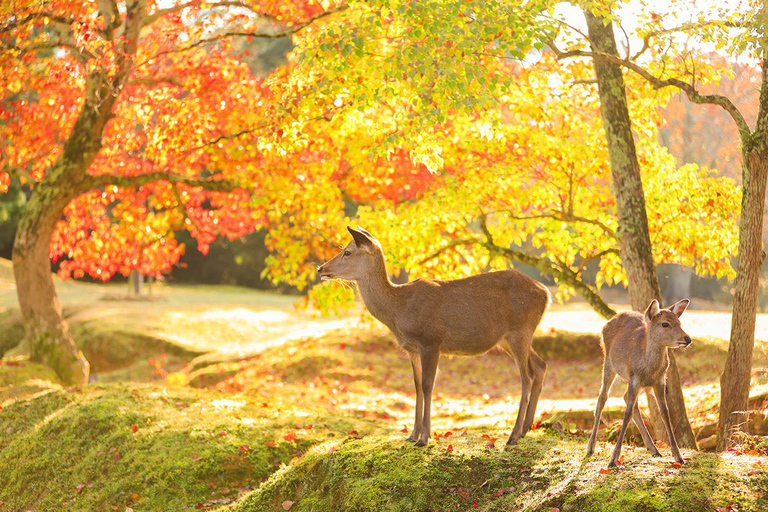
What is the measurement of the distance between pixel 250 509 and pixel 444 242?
6858 millimetres

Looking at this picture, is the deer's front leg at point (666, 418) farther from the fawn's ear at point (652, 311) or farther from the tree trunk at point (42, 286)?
the tree trunk at point (42, 286)

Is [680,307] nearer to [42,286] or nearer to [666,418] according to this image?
[666,418]

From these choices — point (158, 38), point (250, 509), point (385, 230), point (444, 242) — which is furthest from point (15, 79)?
point (250, 509)

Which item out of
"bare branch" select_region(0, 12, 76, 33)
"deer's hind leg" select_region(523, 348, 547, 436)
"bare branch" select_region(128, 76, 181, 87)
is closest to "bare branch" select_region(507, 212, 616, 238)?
"deer's hind leg" select_region(523, 348, 547, 436)

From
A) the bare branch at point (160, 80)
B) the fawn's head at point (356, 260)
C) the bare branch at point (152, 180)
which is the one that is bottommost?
the fawn's head at point (356, 260)

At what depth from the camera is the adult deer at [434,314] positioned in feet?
27.2

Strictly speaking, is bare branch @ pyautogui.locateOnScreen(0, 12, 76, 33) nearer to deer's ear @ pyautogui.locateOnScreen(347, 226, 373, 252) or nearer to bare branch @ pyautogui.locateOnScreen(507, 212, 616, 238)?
deer's ear @ pyautogui.locateOnScreen(347, 226, 373, 252)

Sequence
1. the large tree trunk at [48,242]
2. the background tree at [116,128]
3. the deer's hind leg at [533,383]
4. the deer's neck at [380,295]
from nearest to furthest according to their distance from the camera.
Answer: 1. the deer's neck at [380,295]
2. the deer's hind leg at [533,383]
3. the background tree at [116,128]
4. the large tree trunk at [48,242]

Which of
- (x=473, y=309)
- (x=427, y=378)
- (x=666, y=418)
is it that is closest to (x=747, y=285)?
(x=473, y=309)

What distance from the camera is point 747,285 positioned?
1004cm

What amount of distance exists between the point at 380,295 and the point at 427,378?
0.99 meters

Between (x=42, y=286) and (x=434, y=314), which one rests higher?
(x=434, y=314)

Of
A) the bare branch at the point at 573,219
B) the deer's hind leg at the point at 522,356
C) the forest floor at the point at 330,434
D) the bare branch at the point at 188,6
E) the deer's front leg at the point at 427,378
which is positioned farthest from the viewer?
the bare branch at the point at 188,6

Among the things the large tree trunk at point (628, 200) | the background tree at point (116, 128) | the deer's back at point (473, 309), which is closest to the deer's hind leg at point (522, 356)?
the deer's back at point (473, 309)
